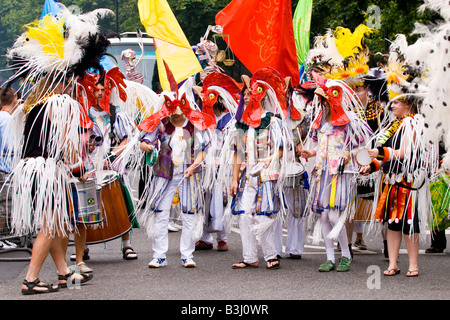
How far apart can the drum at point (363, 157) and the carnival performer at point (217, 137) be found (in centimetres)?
166

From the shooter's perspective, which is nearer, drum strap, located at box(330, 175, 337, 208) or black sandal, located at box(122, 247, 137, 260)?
drum strap, located at box(330, 175, 337, 208)

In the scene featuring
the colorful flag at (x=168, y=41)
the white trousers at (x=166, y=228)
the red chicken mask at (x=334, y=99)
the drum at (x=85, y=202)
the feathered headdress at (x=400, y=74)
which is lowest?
the white trousers at (x=166, y=228)

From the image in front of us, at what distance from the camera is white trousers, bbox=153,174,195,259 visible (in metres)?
8.02

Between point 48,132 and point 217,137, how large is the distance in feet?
10.3

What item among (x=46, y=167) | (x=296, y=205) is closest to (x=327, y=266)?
(x=296, y=205)

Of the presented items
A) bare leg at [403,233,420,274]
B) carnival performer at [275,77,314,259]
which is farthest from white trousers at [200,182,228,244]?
bare leg at [403,233,420,274]

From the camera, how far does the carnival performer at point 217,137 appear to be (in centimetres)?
847

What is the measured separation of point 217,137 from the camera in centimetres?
928

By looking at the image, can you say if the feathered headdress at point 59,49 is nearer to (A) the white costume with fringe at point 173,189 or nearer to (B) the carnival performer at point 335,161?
(A) the white costume with fringe at point 173,189

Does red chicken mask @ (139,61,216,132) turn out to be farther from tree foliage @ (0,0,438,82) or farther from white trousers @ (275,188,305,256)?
tree foliage @ (0,0,438,82)

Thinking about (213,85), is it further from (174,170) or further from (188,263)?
(188,263)

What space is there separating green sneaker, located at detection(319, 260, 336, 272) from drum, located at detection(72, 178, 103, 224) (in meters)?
2.31

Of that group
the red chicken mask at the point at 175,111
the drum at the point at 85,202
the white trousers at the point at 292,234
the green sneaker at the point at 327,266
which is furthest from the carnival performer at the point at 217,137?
the drum at the point at 85,202

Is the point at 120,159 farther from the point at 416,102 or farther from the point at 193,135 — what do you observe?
the point at 416,102
